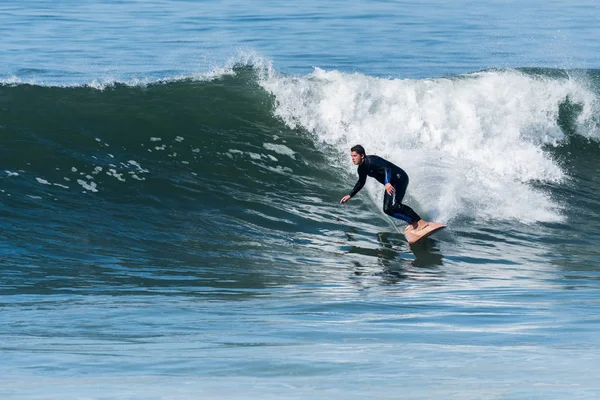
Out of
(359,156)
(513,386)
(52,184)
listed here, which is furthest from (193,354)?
(52,184)

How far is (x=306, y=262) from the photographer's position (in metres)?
10.2

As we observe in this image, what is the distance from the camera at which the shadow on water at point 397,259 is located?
9.56 meters

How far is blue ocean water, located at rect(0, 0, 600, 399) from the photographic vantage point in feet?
16.2

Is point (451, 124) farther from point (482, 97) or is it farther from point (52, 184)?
point (52, 184)

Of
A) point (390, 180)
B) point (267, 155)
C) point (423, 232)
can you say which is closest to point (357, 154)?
point (390, 180)

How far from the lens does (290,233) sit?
11.5 meters

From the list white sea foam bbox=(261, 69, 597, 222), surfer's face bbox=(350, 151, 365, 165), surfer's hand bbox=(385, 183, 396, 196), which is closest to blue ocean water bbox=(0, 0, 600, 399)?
white sea foam bbox=(261, 69, 597, 222)

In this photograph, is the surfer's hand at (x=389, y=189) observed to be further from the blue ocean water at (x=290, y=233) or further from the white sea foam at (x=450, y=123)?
the white sea foam at (x=450, y=123)

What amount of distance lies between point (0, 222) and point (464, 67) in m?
15.7

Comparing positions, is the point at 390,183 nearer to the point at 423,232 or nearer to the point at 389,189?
the point at 389,189

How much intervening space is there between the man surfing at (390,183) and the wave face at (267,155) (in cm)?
76

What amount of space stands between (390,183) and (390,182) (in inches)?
1.3

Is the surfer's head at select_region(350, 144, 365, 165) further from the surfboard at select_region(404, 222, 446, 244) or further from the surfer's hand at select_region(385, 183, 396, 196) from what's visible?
the surfboard at select_region(404, 222, 446, 244)

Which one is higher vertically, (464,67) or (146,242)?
(464,67)
